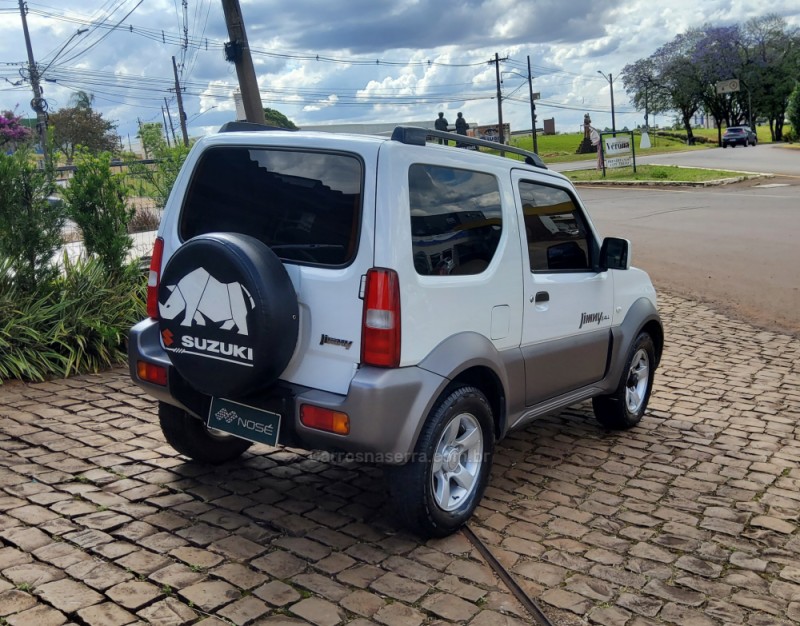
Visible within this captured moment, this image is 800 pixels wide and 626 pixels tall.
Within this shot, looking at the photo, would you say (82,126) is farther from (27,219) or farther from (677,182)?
(27,219)

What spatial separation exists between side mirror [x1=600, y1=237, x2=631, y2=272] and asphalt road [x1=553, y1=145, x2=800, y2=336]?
17.5 ft

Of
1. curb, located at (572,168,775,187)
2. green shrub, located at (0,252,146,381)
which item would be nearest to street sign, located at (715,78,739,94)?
curb, located at (572,168,775,187)

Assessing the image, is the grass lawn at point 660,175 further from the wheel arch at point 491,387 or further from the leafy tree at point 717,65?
the leafy tree at point 717,65

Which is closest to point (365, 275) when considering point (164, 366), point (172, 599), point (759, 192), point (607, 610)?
point (164, 366)

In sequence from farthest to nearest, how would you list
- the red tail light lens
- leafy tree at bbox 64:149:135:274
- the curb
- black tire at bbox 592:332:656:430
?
the curb < leafy tree at bbox 64:149:135:274 < black tire at bbox 592:332:656:430 < the red tail light lens

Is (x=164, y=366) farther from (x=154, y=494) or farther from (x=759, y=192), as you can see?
(x=759, y=192)

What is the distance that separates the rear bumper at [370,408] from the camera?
3559 mm

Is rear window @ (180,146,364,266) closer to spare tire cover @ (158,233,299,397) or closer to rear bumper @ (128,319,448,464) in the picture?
spare tire cover @ (158,233,299,397)

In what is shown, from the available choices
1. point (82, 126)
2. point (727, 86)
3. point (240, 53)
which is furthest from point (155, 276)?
point (727, 86)

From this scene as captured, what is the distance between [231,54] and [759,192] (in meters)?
19.5

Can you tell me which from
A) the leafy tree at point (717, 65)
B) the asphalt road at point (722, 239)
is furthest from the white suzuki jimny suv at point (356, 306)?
the leafy tree at point (717, 65)

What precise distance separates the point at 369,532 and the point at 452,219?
165 centimetres

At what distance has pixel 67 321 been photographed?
22.7 feet

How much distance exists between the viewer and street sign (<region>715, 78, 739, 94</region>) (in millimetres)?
72000
